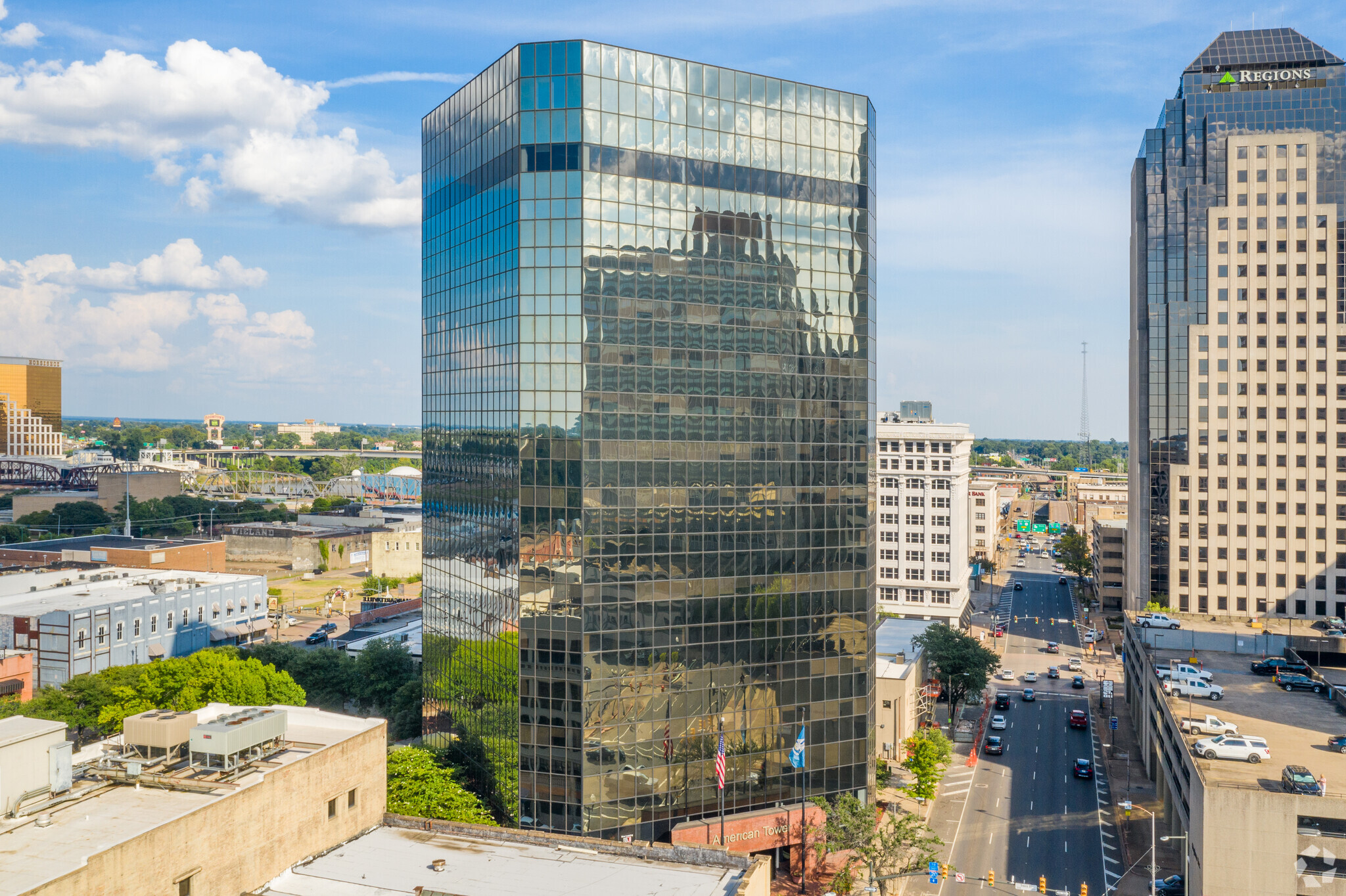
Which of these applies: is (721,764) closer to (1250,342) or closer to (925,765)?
(925,765)

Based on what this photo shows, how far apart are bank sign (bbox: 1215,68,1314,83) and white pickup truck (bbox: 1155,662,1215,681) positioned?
97469mm

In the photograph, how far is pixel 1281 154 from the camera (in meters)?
131

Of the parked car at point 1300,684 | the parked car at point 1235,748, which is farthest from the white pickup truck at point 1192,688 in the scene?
the parked car at point 1235,748

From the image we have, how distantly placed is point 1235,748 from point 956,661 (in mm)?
44506

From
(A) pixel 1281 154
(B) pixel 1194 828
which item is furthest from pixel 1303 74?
(B) pixel 1194 828

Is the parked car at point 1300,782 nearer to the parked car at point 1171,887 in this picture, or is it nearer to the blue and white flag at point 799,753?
the parked car at point 1171,887

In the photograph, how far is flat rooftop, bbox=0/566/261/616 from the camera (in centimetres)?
10381

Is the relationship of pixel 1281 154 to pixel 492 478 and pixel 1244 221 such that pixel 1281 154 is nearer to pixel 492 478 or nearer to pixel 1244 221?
pixel 1244 221

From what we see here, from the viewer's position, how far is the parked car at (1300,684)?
3278 inches

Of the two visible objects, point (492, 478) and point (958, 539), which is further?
point (958, 539)

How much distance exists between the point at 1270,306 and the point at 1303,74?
3575 centimetres

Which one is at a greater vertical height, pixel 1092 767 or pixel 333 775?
pixel 333 775

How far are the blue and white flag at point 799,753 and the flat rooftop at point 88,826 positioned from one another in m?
31.6

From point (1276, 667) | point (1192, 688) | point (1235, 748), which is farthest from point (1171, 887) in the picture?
point (1276, 667)
